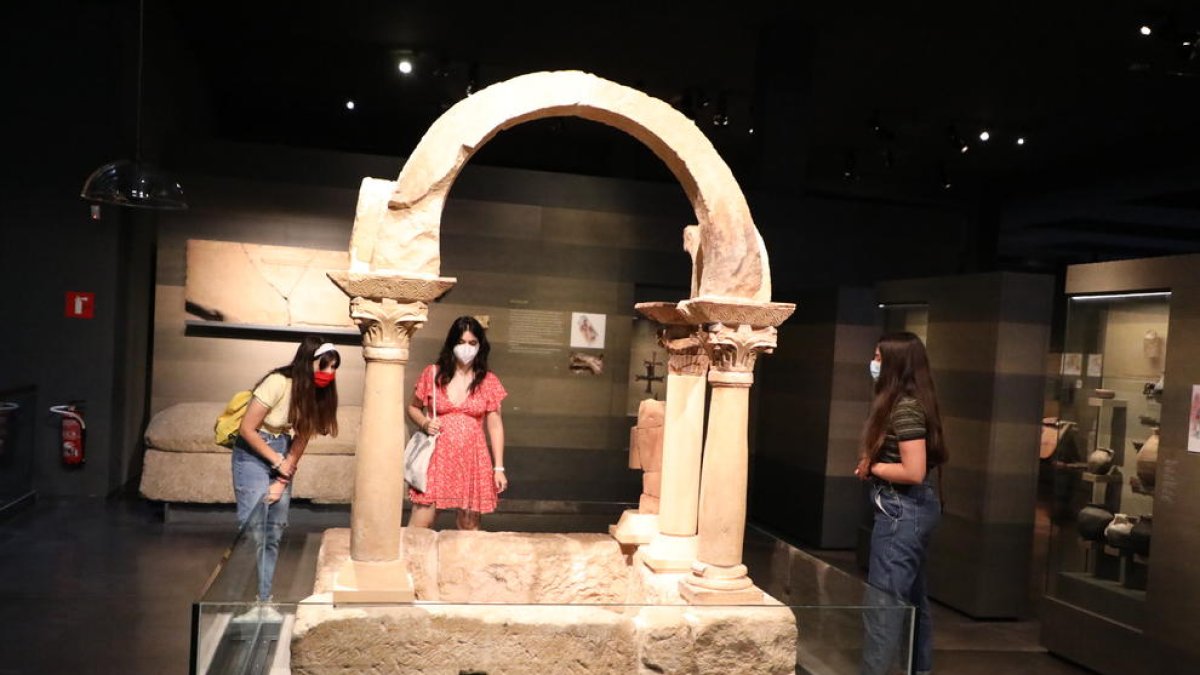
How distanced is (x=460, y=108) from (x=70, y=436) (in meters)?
5.91

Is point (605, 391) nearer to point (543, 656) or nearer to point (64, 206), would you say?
point (64, 206)

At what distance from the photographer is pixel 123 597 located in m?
5.71

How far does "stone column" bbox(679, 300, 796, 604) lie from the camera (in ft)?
13.1

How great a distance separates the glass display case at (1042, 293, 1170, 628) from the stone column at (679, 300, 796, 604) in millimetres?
2326

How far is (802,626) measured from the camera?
12.0ft

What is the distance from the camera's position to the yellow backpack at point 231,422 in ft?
16.6

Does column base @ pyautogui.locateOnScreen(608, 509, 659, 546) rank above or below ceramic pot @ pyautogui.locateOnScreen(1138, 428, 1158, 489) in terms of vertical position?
below

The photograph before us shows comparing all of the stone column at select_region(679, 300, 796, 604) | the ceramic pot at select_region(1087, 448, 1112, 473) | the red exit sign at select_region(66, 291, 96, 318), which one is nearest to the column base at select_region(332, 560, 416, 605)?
the stone column at select_region(679, 300, 796, 604)

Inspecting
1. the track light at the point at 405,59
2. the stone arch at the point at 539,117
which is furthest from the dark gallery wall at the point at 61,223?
the stone arch at the point at 539,117

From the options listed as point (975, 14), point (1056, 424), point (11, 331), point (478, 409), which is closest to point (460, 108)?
point (478, 409)

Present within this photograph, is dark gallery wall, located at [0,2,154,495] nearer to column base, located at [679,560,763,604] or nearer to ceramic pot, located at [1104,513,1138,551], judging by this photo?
column base, located at [679,560,763,604]

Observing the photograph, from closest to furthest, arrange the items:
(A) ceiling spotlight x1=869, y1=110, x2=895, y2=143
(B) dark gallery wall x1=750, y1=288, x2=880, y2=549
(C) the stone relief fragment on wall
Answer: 1. (B) dark gallery wall x1=750, y1=288, x2=880, y2=549
2. (C) the stone relief fragment on wall
3. (A) ceiling spotlight x1=869, y1=110, x2=895, y2=143

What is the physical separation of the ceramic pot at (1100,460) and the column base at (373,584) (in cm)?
385

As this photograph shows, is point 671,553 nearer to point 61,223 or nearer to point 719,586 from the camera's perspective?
point 719,586
